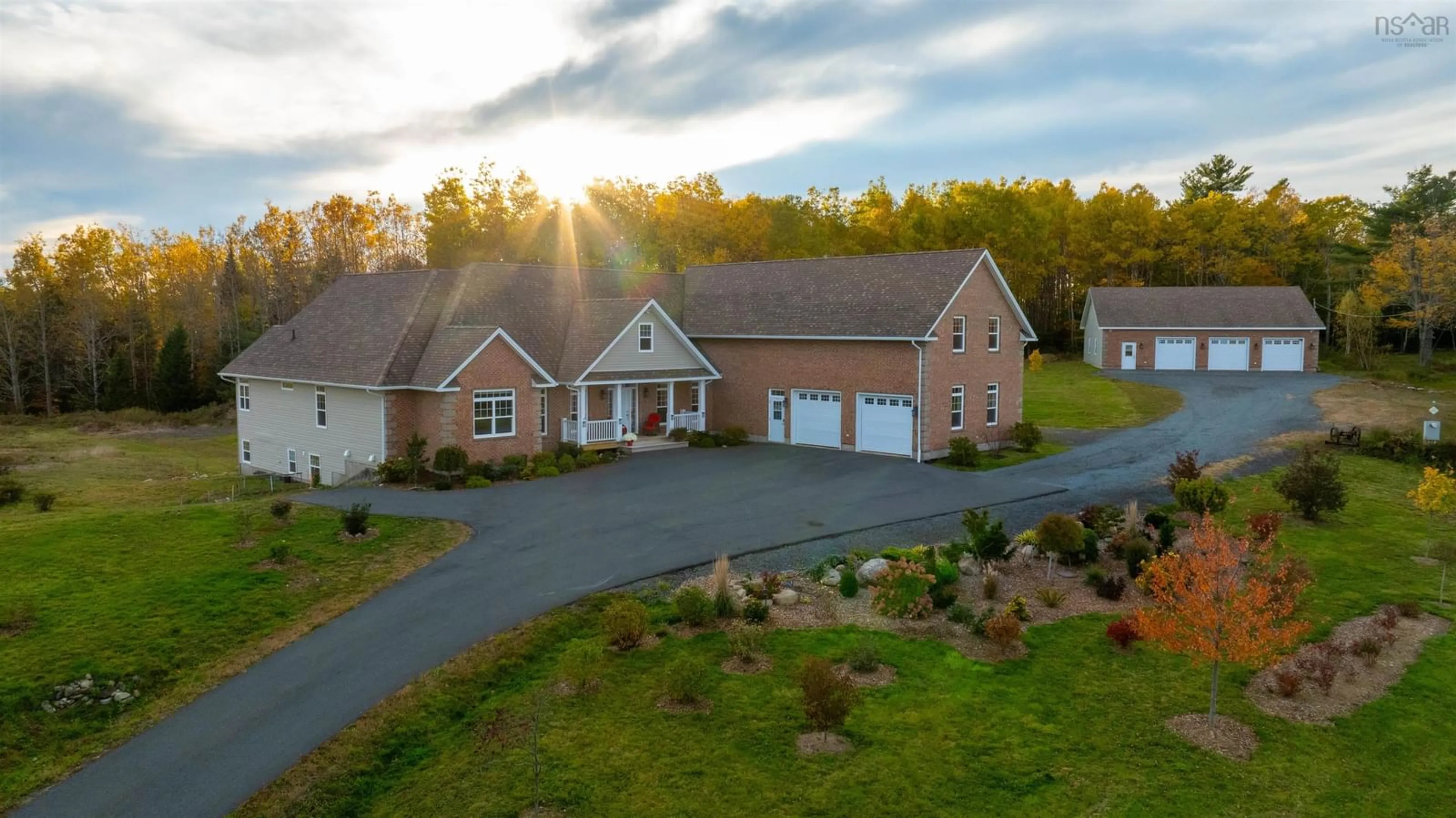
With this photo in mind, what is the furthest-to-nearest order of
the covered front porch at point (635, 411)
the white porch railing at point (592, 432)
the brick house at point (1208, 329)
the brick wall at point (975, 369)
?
the brick house at point (1208, 329), the covered front porch at point (635, 411), the white porch railing at point (592, 432), the brick wall at point (975, 369)

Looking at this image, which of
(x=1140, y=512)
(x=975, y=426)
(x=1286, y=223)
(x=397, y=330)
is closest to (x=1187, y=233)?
(x=1286, y=223)

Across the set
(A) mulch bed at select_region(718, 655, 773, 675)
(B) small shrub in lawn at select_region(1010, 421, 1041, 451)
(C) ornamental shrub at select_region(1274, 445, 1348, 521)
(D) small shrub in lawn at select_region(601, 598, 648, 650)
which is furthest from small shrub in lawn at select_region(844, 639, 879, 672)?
(B) small shrub in lawn at select_region(1010, 421, 1041, 451)

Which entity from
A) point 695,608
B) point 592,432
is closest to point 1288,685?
point 695,608

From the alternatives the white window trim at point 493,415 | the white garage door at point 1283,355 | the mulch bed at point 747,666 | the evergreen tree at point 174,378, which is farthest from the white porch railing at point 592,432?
the white garage door at point 1283,355

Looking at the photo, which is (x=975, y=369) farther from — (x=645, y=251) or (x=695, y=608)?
(x=645, y=251)

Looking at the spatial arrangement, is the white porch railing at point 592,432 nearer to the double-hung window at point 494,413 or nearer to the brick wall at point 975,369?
the double-hung window at point 494,413

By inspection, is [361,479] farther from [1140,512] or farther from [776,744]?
[1140,512]

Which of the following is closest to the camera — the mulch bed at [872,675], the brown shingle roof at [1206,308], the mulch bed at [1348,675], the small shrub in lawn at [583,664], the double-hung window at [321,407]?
the mulch bed at [1348,675]
